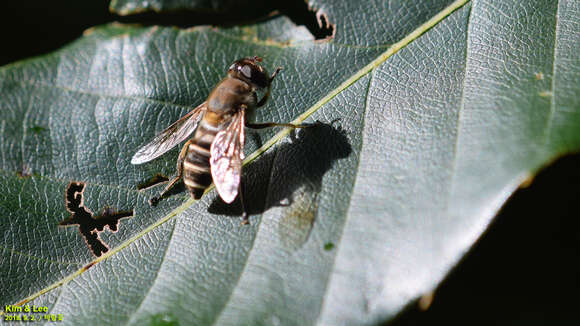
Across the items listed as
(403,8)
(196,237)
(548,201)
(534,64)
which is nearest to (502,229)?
(548,201)

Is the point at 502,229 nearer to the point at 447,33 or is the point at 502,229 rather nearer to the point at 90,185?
the point at 447,33

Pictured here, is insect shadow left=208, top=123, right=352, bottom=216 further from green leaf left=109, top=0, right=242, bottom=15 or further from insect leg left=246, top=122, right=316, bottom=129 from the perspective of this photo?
green leaf left=109, top=0, right=242, bottom=15

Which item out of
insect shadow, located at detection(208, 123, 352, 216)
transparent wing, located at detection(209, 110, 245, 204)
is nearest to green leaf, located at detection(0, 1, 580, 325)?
insect shadow, located at detection(208, 123, 352, 216)

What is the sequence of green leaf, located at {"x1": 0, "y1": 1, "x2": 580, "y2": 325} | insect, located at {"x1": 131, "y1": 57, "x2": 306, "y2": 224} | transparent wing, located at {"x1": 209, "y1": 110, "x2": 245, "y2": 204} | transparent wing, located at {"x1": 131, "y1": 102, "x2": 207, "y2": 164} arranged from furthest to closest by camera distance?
transparent wing, located at {"x1": 131, "y1": 102, "x2": 207, "y2": 164} → insect, located at {"x1": 131, "y1": 57, "x2": 306, "y2": 224} → transparent wing, located at {"x1": 209, "y1": 110, "x2": 245, "y2": 204} → green leaf, located at {"x1": 0, "y1": 1, "x2": 580, "y2": 325}

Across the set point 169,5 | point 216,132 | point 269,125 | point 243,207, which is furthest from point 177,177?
point 169,5

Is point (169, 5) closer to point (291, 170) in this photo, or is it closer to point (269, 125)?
point (269, 125)

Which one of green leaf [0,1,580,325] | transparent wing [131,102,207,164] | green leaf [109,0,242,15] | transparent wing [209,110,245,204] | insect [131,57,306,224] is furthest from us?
green leaf [109,0,242,15]
